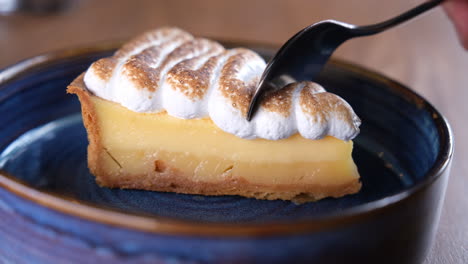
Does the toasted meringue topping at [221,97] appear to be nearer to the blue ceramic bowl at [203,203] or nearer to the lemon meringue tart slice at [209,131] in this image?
the lemon meringue tart slice at [209,131]

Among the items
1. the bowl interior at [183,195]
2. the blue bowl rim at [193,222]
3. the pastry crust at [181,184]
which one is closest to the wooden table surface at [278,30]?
the bowl interior at [183,195]

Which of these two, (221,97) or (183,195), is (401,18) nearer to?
(221,97)

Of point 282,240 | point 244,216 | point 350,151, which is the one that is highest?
point 282,240

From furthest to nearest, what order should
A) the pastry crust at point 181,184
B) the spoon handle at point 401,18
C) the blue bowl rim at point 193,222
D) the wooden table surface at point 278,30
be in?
1. the wooden table surface at point 278,30
2. the pastry crust at point 181,184
3. the spoon handle at point 401,18
4. the blue bowl rim at point 193,222

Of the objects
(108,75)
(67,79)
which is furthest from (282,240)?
(67,79)

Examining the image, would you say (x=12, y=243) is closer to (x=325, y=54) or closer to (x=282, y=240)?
(x=282, y=240)
